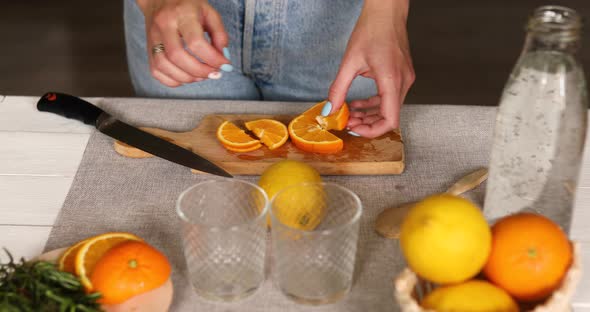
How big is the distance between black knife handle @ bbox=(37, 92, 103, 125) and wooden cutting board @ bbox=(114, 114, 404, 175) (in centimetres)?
10

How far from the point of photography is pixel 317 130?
46.5 inches

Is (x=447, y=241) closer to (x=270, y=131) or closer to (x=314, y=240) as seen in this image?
(x=314, y=240)

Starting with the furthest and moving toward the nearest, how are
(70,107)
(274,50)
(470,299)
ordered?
(274,50)
(70,107)
(470,299)

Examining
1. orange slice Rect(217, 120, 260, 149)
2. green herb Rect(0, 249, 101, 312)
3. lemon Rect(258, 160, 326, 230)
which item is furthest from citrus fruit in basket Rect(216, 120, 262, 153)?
green herb Rect(0, 249, 101, 312)

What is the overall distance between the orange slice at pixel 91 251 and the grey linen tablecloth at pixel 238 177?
0.29 feet

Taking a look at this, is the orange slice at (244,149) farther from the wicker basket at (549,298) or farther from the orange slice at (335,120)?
the wicker basket at (549,298)

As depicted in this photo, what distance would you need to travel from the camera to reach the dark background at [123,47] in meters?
3.12

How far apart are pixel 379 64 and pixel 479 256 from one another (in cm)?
50

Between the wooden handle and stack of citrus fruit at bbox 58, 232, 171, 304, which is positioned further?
the wooden handle

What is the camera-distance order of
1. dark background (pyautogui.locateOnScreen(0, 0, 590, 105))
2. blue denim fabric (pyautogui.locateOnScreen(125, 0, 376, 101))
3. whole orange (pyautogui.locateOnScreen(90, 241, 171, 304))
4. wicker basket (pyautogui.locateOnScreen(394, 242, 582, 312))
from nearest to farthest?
wicker basket (pyautogui.locateOnScreen(394, 242, 582, 312)) < whole orange (pyautogui.locateOnScreen(90, 241, 171, 304)) < blue denim fabric (pyautogui.locateOnScreen(125, 0, 376, 101)) < dark background (pyautogui.locateOnScreen(0, 0, 590, 105))

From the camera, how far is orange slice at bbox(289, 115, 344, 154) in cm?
116

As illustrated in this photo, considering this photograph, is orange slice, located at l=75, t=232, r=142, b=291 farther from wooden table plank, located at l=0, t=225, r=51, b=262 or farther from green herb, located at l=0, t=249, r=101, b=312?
wooden table plank, located at l=0, t=225, r=51, b=262

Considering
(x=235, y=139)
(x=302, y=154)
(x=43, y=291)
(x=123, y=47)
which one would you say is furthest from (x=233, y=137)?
(x=123, y=47)

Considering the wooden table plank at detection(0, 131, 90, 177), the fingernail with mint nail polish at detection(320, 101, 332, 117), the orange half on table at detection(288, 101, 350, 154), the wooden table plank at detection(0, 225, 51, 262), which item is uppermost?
the fingernail with mint nail polish at detection(320, 101, 332, 117)
